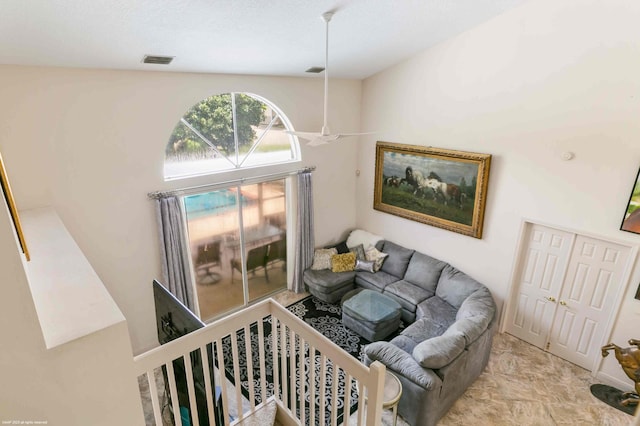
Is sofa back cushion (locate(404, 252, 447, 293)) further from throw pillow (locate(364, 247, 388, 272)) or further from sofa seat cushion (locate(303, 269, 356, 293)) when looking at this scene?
sofa seat cushion (locate(303, 269, 356, 293))

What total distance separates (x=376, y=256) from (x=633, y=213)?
3650 millimetres

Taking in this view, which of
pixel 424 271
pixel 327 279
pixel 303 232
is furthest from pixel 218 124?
pixel 424 271

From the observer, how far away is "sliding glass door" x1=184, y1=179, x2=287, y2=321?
17.7 feet

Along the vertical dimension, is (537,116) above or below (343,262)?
above

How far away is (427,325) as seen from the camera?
5043 millimetres

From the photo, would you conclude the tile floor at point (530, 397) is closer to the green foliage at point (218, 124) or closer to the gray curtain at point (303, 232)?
the gray curtain at point (303, 232)

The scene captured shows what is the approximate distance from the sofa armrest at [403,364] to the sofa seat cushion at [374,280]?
1.78 metres

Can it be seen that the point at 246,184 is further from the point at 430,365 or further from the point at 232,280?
the point at 430,365

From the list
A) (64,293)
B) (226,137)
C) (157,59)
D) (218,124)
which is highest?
(157,59)

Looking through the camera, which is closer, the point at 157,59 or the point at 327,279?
the point at 157,59

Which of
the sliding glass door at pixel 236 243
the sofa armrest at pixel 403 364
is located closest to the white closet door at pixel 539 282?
the sofa armrest at pixel 403 364

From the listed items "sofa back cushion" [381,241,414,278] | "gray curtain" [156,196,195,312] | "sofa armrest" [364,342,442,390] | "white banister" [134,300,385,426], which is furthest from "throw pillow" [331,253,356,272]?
"white banister" [134,300,385,426]

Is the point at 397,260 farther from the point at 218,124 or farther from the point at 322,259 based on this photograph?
the point at 218,124

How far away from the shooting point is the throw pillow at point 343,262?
6484 millimetres
